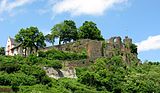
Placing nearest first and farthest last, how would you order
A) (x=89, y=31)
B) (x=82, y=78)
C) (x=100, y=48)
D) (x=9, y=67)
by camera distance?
(x=9, y=67) < (x=82, y=78) < (x=100, y=48) < (x=89, y=31)

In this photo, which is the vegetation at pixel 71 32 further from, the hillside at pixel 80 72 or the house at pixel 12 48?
the house at pixel 12 48

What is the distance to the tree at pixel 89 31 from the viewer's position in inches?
3403

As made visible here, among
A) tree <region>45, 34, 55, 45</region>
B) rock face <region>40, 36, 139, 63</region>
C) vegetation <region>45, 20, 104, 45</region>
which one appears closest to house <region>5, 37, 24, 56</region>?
tree <region>45, 34, 55, 45</region>

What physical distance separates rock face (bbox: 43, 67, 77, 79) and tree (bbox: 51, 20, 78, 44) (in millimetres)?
13977

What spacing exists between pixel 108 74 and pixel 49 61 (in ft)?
31.0

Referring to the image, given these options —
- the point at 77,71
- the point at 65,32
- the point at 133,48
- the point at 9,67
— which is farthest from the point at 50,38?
the point at 9,67

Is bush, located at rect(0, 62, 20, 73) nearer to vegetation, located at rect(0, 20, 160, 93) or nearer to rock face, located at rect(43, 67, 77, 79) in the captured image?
vegetation, located at rect(0, 20, 160, 93)

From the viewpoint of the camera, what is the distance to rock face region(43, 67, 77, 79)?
70.2m

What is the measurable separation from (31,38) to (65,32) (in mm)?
6261

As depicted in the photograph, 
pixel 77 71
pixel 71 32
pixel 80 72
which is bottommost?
pixel 80 72

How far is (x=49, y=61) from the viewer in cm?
7250

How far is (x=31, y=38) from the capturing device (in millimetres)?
83562

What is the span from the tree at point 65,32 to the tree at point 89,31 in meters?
1.10

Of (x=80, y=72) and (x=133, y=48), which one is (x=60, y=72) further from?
(x=133, y=48)
